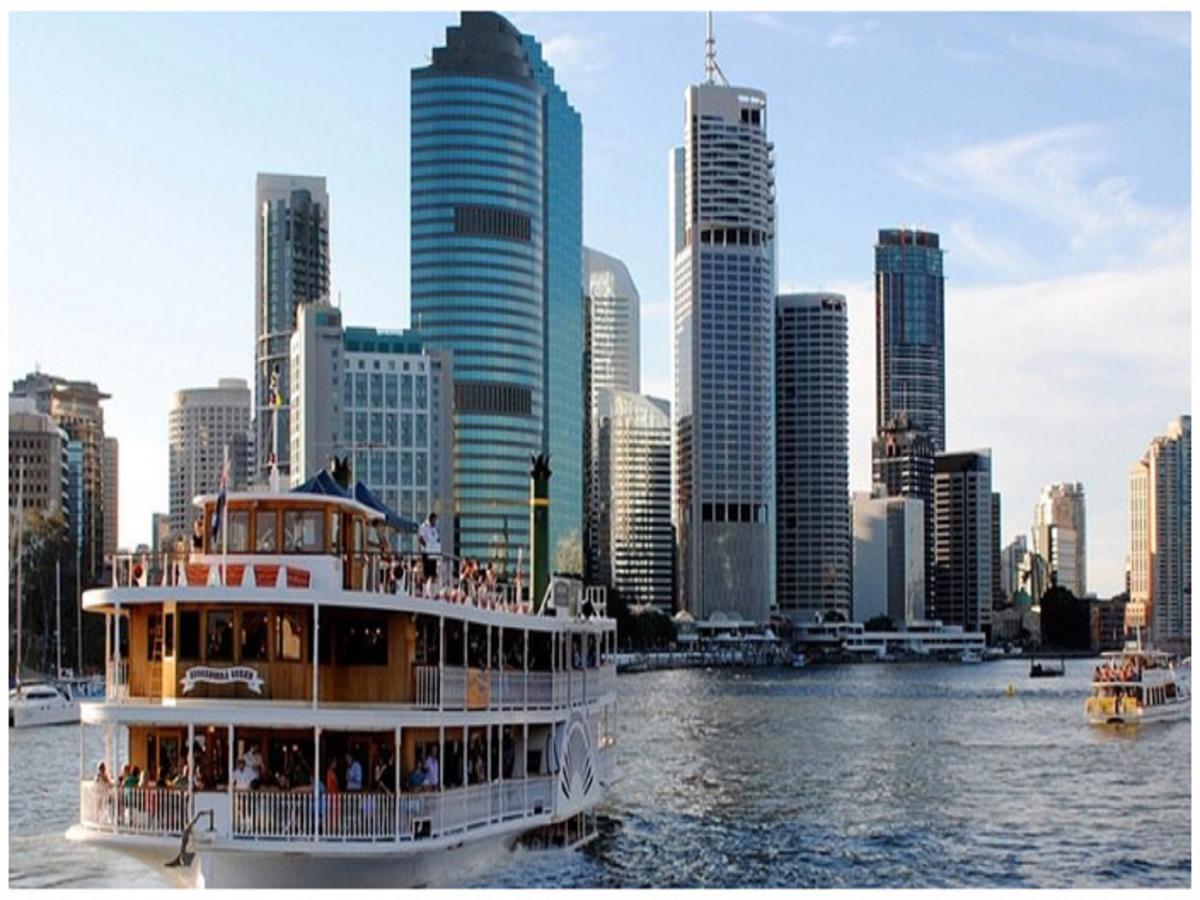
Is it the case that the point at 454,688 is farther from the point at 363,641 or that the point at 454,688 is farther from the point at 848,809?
the point at 848,809

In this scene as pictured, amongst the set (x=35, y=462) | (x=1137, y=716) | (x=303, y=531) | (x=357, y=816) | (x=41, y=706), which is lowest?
(x=1137, y=716)

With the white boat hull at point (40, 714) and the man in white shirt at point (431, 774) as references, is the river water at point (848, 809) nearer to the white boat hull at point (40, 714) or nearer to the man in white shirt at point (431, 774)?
the man in white shirt at point (431, 774)

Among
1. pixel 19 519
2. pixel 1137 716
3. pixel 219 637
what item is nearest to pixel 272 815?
pixel 219 637

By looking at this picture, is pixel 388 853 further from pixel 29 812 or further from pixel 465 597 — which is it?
pixel 29 812

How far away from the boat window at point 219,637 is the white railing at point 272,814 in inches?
83.0

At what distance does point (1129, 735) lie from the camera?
86.7m

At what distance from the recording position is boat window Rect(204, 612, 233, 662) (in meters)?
29.0

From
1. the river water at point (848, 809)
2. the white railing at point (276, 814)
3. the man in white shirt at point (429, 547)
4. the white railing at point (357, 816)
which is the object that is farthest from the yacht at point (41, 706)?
the white railing at point (357, 816)

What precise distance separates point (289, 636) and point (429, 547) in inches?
184

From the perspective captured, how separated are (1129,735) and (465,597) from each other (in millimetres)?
59681

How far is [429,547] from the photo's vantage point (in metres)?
33.2

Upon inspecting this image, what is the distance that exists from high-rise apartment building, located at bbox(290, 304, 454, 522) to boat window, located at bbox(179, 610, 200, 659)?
162829 millimetres

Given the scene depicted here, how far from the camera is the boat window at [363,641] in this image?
97.3ft

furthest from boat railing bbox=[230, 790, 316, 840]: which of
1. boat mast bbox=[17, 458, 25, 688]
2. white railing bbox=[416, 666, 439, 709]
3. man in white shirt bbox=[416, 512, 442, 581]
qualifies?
boat mast bbox=[17, 458, 25, 688]
